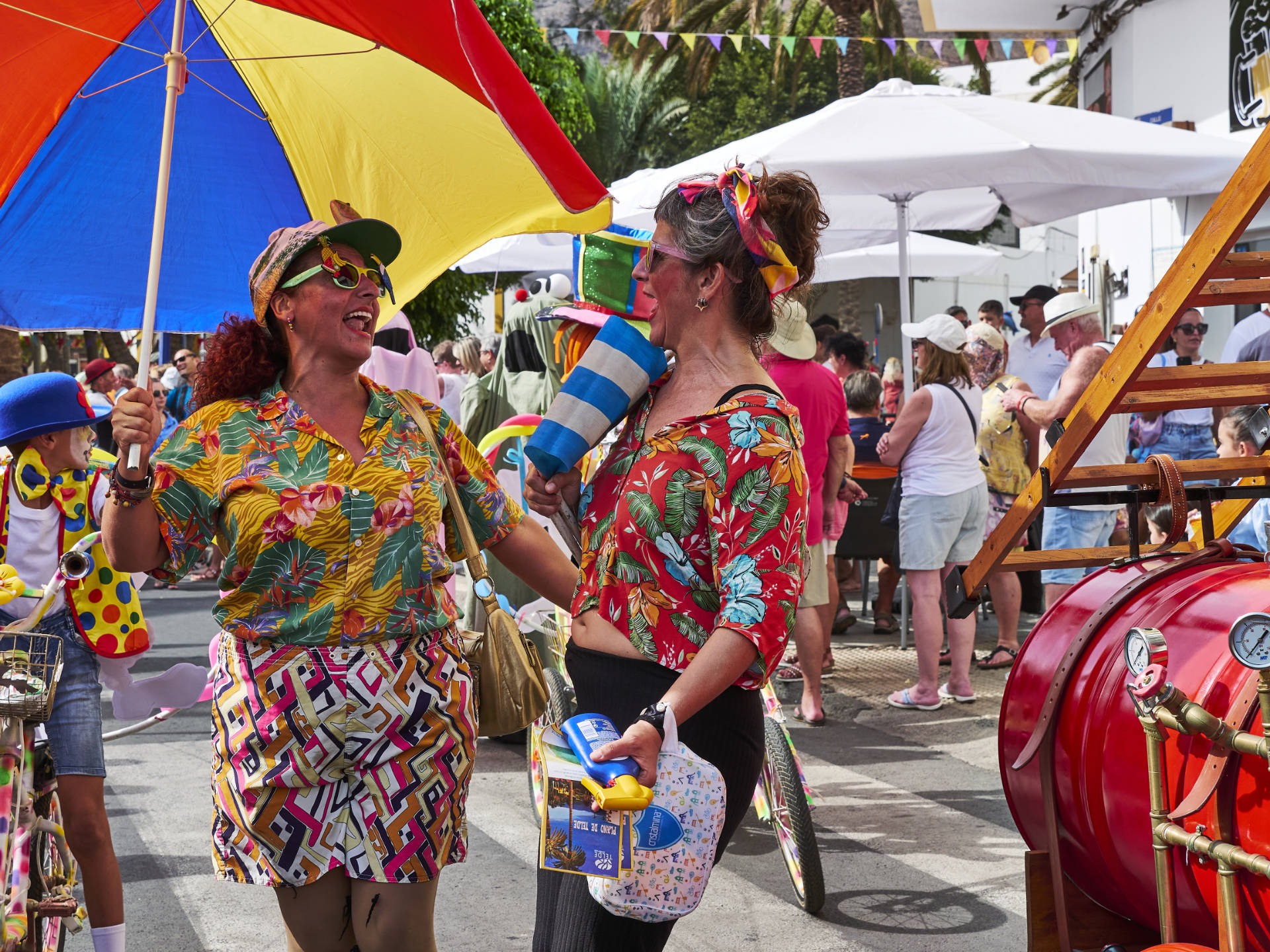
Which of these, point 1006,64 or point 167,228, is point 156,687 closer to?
point 167,228

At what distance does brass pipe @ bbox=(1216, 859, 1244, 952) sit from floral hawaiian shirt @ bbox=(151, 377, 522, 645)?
1.53 metres

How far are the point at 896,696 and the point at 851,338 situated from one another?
3.35 metres

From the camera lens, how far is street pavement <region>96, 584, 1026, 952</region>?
4.09 metres

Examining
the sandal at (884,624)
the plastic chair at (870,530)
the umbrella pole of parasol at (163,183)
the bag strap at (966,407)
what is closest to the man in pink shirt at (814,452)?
the bag strap at (966,407)

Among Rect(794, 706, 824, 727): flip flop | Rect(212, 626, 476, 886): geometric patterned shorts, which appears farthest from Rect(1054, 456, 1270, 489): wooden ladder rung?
Rect(794, 706, 824, 727): flip flop

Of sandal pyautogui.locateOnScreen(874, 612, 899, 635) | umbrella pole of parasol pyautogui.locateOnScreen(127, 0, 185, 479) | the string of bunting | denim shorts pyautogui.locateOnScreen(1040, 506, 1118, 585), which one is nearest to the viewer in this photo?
umbrella pole of parasol pyautogui.locateOnScreen(127, 0, 185, 479)

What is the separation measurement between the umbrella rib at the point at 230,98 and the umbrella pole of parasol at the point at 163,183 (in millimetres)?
364

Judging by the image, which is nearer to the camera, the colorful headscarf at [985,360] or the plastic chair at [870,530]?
the colorful headscarf at [985,360]

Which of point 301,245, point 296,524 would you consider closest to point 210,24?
point 301,245

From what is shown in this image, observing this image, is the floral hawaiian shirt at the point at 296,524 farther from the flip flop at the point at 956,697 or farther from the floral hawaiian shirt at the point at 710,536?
the flip flop at the point at 956,697

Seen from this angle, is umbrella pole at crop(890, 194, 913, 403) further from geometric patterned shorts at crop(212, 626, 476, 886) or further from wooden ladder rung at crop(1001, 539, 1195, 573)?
geometric patterned shorts at crop(212, 626, 476, 886)

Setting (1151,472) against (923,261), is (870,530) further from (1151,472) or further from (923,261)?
(923,261)

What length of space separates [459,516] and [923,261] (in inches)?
508

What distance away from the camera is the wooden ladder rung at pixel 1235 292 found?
273 cm
